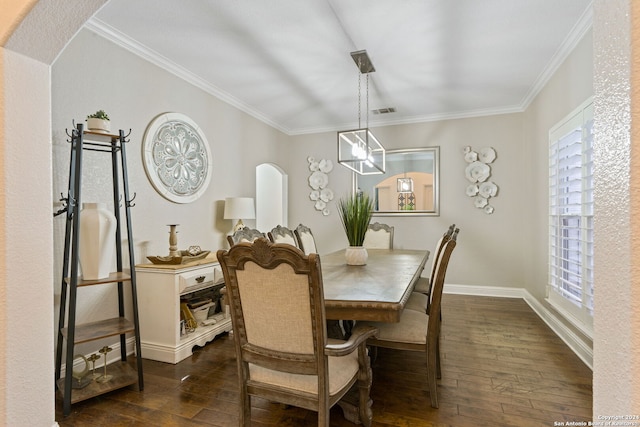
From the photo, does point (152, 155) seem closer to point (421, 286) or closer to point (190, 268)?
point (190, 268)

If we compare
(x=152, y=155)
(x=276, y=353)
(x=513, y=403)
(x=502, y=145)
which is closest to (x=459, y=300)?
(x=502, y=145)

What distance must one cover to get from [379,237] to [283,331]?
299cm

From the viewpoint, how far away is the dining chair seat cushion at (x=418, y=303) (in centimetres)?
242

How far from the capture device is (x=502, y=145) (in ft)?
15.3

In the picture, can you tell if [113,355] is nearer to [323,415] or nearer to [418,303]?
[323,415]

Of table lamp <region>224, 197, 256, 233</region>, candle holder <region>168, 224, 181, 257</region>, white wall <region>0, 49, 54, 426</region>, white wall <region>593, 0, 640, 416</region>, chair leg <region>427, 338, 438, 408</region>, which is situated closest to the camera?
white wall <region>593, 0, 640, 416</region>

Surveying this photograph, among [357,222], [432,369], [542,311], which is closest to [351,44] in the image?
[357,222]

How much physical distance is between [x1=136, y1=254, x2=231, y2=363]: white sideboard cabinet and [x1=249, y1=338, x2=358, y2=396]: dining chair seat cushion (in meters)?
1.33

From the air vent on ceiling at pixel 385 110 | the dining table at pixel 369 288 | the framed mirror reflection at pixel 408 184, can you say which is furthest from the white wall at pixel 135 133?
the framed mirror reflection at pixel 408 184

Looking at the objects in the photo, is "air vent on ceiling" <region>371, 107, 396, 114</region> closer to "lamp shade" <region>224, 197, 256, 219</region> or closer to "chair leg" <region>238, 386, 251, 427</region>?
"lamp shade" <region>224, 197, 256, 219</region>

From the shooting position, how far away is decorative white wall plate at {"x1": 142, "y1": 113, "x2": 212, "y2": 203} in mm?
3066

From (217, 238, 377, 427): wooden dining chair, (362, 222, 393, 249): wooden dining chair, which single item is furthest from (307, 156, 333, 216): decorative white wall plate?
(217, 238, 377, 427): wooden dining chair

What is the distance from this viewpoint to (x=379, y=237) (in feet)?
14.0

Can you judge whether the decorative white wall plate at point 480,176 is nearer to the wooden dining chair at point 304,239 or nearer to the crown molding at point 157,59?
the wooden dining chair at point 304,239
